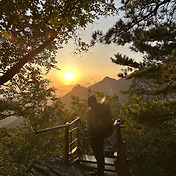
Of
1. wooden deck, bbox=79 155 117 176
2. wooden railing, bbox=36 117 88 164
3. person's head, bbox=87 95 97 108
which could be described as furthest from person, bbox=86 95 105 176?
wooden railing, bbox=36 117 88 164

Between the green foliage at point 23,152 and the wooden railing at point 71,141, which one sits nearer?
the wooden railing at point 71,141

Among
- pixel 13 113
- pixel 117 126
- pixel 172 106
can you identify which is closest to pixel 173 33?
pixel 172 106

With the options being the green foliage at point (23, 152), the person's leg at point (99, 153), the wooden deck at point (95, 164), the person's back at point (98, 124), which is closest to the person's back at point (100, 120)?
the person's back at point (98, 124)

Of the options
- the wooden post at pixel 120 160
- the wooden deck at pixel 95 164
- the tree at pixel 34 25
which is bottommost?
the wooden deck at pixel 95 164

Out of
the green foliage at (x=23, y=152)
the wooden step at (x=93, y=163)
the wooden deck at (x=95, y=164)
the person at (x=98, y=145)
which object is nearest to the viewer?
the person at (x=98, y=145)

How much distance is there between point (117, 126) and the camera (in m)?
4.48

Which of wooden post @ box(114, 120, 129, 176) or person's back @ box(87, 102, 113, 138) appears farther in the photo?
wooden post @ box(114, 120, 129, 176)

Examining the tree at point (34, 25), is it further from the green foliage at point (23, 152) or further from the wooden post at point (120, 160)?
the green foliage at point (23, 152)

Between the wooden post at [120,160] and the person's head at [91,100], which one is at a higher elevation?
the person's head at [91,100]

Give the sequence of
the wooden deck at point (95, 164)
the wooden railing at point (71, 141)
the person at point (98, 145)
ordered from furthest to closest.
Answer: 1. the wooden railing at point (71, 141)
2. the wooden deck at point (95, 164)
3. the person at point (98, 145)

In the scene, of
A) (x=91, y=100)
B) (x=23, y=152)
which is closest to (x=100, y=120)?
(x=91, y=100)

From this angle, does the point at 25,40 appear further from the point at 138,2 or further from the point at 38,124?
the point at 38,124

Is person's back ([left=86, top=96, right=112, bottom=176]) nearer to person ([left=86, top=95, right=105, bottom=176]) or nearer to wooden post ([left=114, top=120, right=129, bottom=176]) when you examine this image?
person ([left=86, top=95, right=105, bottom=176])

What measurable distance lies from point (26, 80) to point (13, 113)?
421cm
